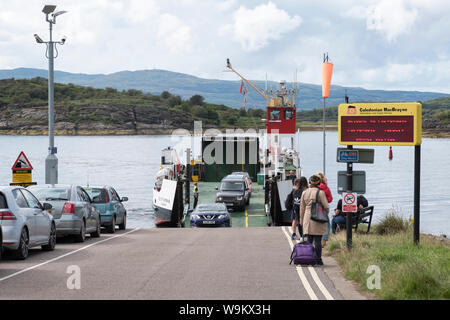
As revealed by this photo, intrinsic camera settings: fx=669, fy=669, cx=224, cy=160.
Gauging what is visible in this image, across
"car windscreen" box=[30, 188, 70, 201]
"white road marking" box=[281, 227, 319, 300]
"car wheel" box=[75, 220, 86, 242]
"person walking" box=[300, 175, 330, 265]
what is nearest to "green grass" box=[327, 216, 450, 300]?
"person walking" box=[300, 175, 330, 265]

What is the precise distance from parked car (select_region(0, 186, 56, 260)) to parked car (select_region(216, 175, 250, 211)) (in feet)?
58.4

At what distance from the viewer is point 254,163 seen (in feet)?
155

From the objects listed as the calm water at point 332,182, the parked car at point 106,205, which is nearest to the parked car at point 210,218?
the parked car at point 106,205

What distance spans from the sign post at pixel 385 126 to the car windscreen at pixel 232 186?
19.2 meters

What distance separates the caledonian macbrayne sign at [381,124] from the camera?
1373cm

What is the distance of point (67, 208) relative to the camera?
1692 centimetres

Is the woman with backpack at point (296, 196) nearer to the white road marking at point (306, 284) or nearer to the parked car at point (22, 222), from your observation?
the white road marking at point (306, 284)

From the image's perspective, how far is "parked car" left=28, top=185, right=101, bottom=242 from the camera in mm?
16891

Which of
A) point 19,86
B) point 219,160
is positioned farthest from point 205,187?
point 19,86

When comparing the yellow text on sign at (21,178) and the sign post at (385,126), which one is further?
the yellow text on sign at (21,178)

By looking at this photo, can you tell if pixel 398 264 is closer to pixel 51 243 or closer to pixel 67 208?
pixel 51 243

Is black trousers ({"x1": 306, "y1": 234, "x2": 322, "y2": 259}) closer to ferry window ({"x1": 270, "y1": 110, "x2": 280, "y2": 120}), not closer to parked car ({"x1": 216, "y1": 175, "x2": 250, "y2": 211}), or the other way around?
parked car ({"x1": 216, "y1": 175, "x2": 250, "y2": 211})
